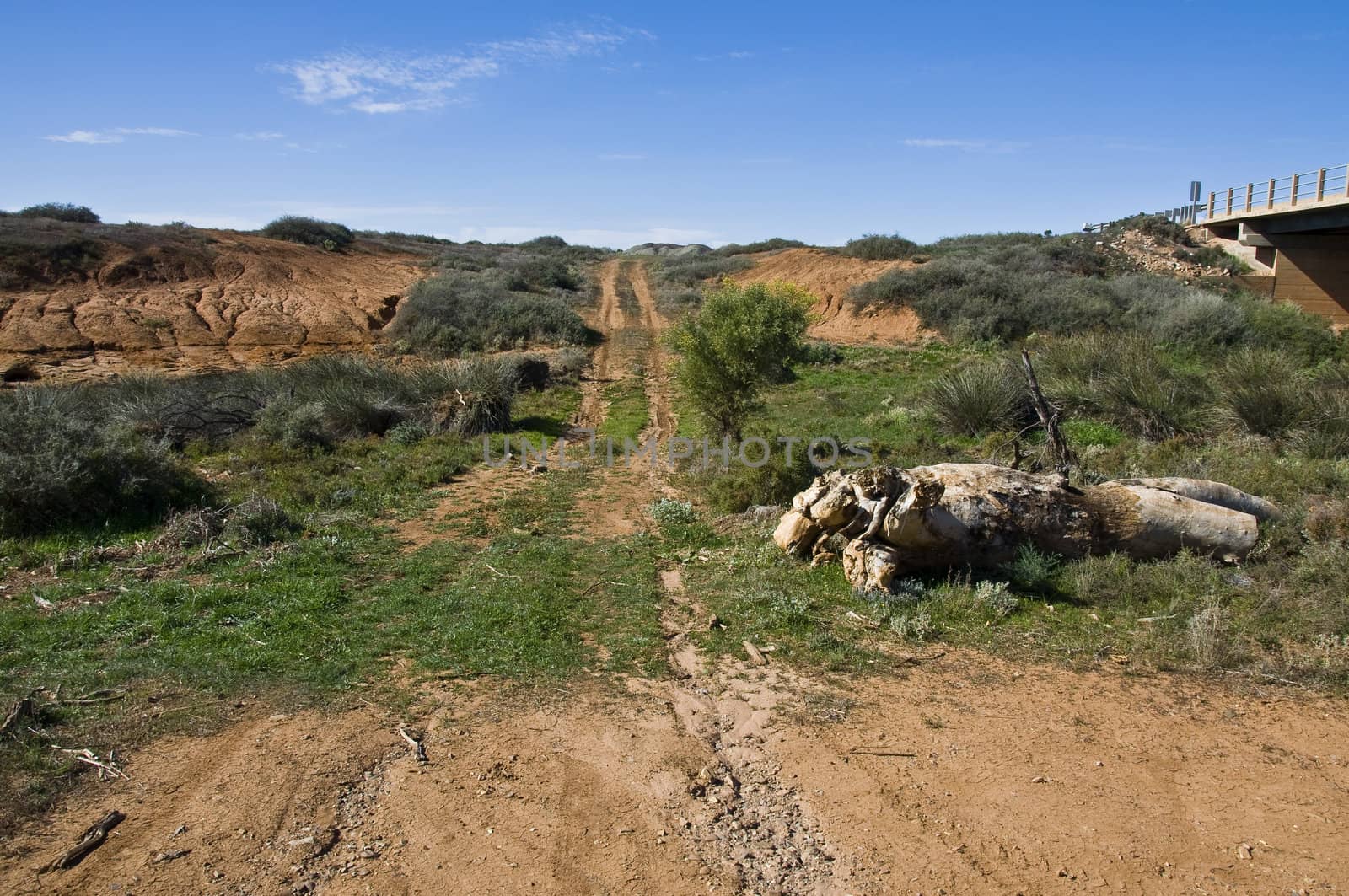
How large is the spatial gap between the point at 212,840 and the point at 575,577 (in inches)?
170

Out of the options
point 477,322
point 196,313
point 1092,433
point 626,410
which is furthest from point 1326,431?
point 196,313

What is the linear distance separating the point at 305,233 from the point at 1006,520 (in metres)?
40.5

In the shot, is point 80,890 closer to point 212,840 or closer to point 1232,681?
point 212,840

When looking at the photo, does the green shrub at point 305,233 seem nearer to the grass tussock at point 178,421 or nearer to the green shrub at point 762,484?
the grass tussock at point 178,421

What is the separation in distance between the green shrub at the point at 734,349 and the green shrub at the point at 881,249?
81.2ft

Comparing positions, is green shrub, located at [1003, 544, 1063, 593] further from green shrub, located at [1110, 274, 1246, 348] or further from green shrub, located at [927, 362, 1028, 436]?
green shrub, located at [1110, 274, 1246, 348]

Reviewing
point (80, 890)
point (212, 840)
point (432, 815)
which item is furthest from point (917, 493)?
point (80, 890)

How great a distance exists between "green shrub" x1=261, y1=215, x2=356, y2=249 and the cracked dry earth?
38667 millimetres

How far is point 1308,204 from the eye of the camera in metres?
25.8

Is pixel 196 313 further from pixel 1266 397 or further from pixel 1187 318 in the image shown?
pixel 1187 318

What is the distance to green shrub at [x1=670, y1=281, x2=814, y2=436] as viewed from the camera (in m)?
11.8

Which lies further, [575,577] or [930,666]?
[575,577]

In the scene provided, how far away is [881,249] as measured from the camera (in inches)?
1423

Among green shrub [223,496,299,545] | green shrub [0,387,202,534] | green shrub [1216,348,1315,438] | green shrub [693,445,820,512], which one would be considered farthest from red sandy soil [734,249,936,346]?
green shrub [0,387,202,534]
